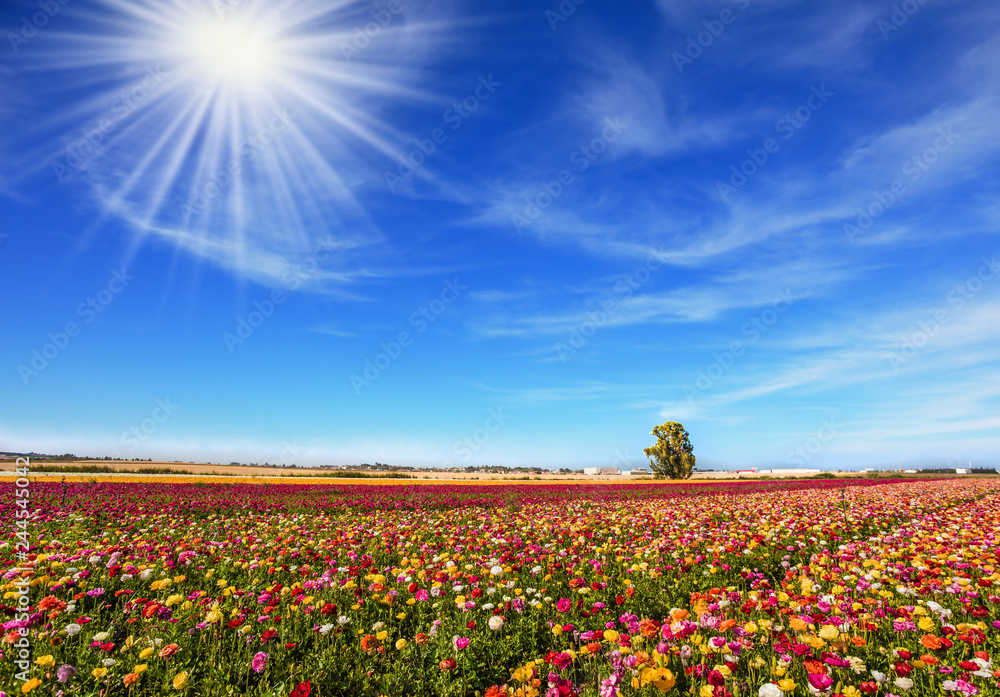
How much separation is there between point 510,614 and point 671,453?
57709 mm

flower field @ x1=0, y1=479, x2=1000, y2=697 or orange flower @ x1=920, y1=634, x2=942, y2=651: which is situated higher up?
orange flower @ x1=920, y1=634, x2=942, y2=651

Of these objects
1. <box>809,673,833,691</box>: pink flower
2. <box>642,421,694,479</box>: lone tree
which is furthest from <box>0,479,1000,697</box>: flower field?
<box>642,421,694,479</box>: lone tree

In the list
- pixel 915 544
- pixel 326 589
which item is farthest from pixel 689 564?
pixel 326 589

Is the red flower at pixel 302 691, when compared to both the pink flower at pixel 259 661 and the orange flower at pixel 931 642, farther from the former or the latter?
the orange flower at pixel 931 642

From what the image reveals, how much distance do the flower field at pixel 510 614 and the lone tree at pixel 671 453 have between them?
5060 centimetres

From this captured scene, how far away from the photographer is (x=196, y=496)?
17484 millimetres

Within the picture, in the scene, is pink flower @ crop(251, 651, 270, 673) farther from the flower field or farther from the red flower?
the red flower

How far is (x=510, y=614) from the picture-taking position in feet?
15.5

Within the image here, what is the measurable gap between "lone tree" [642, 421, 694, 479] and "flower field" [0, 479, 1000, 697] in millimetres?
50600

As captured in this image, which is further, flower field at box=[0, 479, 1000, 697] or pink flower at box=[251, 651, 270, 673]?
pink flower at box=[251, 651, 270, 673]

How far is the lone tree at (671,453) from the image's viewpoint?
56250 mm

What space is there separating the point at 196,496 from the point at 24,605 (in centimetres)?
1568

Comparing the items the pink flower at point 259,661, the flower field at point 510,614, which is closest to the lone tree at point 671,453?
the flower field at point 510,614

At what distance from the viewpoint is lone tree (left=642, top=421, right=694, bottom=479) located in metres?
56.2
